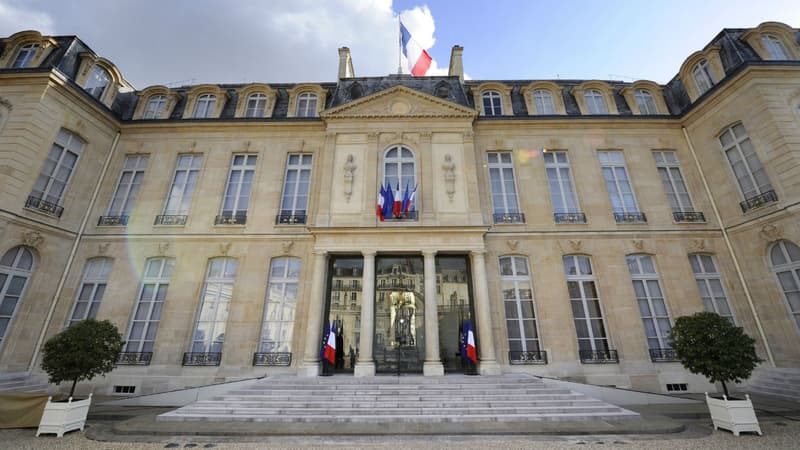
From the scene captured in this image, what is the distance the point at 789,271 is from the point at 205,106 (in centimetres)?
1979

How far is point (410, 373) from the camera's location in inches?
380

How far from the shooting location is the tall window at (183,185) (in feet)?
37.5

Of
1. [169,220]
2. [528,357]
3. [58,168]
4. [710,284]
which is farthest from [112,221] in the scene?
[710,284]

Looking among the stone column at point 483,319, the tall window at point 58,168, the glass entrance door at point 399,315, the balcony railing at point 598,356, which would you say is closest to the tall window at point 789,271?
the balcony railing at point 598,356

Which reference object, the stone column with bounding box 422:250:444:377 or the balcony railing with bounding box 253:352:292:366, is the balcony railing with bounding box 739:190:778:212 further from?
the balcony railing with bounding box 253:352:292:366

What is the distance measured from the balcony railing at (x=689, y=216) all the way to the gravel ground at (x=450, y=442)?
6.74 meters

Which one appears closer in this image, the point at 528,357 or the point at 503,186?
the point at 528,357

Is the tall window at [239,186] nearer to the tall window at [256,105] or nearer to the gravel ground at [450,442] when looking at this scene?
the tall window at [256,105]

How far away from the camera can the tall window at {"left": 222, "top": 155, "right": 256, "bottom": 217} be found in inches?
450

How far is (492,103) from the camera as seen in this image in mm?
12852

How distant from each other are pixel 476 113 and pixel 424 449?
1025 centimetres

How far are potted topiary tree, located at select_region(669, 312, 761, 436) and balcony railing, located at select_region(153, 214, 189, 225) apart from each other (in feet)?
47.0

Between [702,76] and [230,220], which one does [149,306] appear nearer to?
[230,220]

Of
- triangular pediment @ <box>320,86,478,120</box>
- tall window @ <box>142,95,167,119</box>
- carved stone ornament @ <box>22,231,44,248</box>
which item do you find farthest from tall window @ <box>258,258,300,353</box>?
tall window @ <box>142,95,167,119</box>
